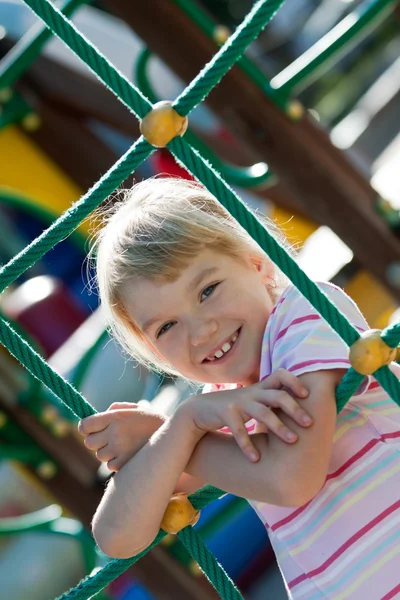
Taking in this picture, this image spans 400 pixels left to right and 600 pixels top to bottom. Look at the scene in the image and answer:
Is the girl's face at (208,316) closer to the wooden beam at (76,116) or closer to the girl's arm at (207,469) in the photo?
the girl's arm at (207,469)

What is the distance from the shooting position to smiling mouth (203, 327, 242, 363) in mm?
813

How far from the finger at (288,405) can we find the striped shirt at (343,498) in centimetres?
4

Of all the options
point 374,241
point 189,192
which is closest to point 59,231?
point 189,192

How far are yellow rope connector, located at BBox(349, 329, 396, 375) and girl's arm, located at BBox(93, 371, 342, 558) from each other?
0.13ft

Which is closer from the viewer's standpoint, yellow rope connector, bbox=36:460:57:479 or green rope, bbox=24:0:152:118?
green rope, bbox=24:0:152:118

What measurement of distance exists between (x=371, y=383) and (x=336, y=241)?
136 cm

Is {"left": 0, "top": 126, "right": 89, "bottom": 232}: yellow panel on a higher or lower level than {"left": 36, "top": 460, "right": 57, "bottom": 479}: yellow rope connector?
higher

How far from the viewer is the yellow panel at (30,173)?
2.42 meters

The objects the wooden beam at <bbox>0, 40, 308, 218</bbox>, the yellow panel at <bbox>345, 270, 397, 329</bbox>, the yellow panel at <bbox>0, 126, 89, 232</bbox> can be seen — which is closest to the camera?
the yellow panel at <bbox>345, 270, 397, 329</bbox>

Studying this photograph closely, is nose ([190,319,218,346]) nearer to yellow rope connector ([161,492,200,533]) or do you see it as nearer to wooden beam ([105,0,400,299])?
yellow rope connector ([161,492,200,533])

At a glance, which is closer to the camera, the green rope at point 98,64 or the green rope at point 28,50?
the green rope at point 98,64

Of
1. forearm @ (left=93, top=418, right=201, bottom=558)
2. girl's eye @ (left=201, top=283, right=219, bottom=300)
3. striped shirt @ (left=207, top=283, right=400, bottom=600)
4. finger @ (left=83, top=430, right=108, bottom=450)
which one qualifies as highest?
girl's eye @ (left=201, top=283, right=219, bottom=300)

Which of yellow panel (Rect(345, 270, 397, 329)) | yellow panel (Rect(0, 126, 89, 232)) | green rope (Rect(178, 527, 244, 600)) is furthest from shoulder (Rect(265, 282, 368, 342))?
yellow panel (Rect(0, 126, 89, 232))

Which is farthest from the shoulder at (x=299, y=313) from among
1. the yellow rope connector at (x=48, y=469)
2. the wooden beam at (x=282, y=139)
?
A: the yellow rope connector at (x=48, y=469)
